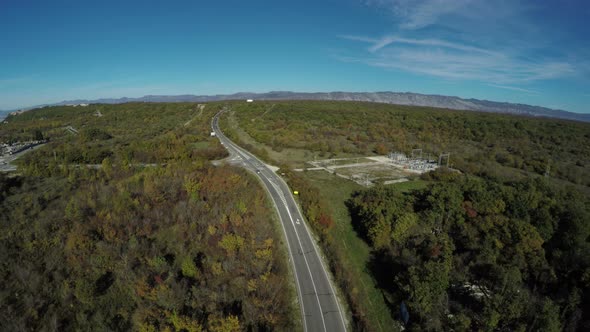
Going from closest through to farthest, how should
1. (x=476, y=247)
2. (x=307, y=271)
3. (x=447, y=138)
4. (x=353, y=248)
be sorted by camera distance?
(x=307, y=271), (x=476, y=247), (x=353, y=248), (x=447, y=138)

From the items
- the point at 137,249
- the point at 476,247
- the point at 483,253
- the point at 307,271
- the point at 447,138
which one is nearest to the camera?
the point at 483,253

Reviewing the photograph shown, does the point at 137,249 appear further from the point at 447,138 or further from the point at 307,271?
the point at 447,138

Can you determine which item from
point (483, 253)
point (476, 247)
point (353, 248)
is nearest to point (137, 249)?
point (353, 248)

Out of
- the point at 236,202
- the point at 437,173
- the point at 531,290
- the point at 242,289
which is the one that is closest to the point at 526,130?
the point at 437,173

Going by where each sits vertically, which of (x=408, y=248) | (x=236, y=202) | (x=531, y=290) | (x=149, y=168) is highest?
(x=149, y=168)

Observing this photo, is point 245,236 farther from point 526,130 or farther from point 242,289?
point 526,130

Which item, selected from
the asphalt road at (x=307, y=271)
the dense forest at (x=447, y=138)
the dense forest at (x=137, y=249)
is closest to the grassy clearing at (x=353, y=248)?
the asphalt road at (x=307, y=271)
